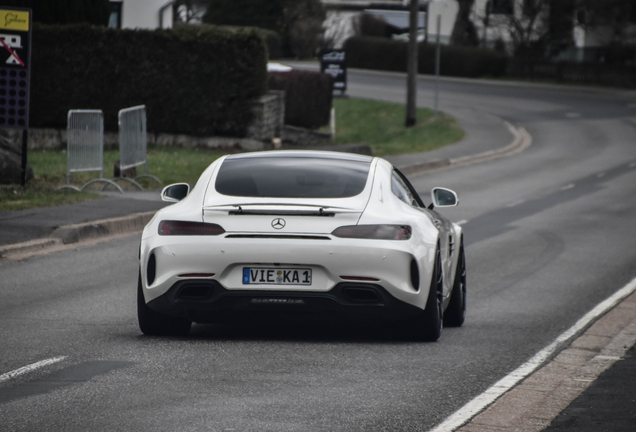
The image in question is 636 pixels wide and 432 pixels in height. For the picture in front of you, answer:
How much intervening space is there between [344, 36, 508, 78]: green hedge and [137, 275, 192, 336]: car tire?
62.2 m

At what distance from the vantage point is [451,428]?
5516mm

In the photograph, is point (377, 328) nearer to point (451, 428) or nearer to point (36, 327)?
point (36, 327)

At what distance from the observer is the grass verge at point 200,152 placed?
17547mm

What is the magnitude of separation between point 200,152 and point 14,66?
9503mm

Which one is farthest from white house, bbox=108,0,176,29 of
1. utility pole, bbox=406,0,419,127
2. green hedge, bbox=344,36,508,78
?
green hedge, bbox=344,36,508,78

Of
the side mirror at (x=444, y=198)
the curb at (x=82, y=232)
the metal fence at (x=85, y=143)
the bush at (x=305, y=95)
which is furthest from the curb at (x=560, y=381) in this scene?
the bush at (x=305, y=95)

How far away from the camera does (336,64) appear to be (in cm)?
5012

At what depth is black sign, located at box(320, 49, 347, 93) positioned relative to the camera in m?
49.3

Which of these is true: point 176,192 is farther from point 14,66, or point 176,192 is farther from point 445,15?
point 445,15

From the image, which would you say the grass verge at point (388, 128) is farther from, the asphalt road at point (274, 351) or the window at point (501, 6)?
the window at point (501, 6)

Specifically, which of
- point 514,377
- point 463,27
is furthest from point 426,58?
point 514,377

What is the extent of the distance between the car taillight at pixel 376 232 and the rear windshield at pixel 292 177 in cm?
36

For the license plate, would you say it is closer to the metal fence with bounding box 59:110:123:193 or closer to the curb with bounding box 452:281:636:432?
the curb with bounding box 452:281:636:432

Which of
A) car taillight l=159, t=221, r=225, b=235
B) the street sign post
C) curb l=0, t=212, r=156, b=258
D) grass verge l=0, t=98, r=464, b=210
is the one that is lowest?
curb l=0, t=212, r=156, b=258
